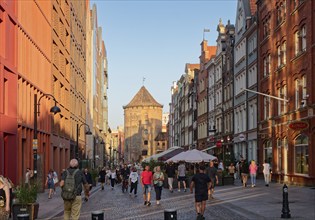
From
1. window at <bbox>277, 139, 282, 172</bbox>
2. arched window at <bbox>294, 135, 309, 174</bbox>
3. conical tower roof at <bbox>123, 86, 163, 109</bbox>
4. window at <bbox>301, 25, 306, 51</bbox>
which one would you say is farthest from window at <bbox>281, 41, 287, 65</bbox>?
conical tower roof at <bbox>123, 86, 163, 109</bbox>

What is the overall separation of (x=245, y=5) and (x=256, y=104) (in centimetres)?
1117

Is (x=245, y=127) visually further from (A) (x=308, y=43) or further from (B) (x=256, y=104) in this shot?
(A) (x=308, y=43)

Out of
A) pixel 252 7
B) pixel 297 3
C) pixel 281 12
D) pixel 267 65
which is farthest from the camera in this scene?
pixel 252 7

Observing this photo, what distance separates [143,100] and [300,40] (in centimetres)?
13953

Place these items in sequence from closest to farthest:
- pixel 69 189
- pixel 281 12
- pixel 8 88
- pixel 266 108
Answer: pixel 69 189 → pixel 8 88 → pixel 281 12 → pixel 266 108

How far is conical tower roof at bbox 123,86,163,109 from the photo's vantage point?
564 ft

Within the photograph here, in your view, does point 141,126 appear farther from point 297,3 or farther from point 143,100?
point 297,3

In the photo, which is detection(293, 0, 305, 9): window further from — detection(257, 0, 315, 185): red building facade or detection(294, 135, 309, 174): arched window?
detection(294, 135, 309, 174): arched window

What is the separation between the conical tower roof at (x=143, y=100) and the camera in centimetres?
17200

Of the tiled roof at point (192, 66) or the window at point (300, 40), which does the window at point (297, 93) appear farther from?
the tiled roof at point (192, 66)

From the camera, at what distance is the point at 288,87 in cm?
3747

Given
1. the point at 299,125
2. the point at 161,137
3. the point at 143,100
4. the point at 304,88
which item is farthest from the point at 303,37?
the point at 143,100

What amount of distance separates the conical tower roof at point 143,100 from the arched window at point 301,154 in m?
136

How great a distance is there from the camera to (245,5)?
5428 cm
